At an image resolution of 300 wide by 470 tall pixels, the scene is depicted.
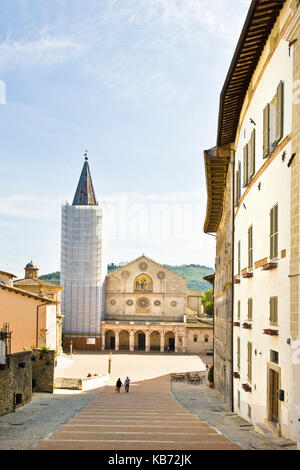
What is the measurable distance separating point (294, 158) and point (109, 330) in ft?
213

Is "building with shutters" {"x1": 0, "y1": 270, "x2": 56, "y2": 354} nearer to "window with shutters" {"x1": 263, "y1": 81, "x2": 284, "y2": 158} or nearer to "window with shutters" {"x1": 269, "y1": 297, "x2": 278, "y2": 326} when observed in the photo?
"window with shutters" {"x1": 269, "y1": 297, "x2": 278, "y2": 326}

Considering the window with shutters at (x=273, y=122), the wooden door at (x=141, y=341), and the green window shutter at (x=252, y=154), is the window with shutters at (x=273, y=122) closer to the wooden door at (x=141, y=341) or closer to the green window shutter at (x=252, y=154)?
the green window shutter at (x=252, y=154)

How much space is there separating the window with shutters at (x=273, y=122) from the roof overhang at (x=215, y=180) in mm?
9357

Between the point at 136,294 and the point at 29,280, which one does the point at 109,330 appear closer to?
the point at 136,294

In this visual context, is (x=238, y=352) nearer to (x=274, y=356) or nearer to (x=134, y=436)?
Result: (x=274, y=356)

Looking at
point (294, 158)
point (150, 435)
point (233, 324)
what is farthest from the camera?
point (233, 324)

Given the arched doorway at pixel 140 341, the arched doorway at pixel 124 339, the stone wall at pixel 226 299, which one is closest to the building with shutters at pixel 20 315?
the stone wall at pixel 226 299

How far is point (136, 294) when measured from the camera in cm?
7512

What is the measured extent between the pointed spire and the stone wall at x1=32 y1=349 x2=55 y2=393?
48142 millimetres

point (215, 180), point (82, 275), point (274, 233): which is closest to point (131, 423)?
point (274, 233)

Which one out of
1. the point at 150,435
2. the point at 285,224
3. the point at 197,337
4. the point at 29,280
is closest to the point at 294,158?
the point at 285,224

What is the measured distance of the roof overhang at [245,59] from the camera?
11.4 metres

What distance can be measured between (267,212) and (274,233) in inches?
36.8
